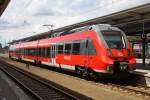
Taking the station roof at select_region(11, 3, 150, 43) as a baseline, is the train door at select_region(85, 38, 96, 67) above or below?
below

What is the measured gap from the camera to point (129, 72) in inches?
730

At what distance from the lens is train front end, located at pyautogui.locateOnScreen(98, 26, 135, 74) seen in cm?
1784

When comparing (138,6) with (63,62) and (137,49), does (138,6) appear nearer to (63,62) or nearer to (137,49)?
(63,62)

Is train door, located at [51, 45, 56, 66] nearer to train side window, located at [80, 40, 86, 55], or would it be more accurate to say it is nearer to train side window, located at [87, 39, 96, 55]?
train side window, located at [80, 40, 86, 55]

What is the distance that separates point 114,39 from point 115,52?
980 mm

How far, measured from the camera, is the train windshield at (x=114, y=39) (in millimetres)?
18578

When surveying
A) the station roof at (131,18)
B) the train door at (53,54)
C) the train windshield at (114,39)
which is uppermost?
the station roof at (131,18)

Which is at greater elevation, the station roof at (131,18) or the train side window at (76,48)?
the station roof at (131,18)

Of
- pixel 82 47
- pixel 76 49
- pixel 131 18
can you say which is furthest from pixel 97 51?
pixel 131 18

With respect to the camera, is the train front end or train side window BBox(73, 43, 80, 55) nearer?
the train front end

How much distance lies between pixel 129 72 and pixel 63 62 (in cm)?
721

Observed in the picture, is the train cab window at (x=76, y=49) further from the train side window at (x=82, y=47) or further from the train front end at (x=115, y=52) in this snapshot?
the train front end at (x=115, y=52)

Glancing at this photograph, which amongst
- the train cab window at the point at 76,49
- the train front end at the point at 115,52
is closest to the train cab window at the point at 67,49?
the train cab window at the point at 76,49

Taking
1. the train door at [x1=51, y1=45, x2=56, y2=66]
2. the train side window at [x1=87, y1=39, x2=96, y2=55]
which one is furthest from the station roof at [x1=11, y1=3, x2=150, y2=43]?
the train side window at [x1=87, y1=39, x2=96, y2=55]
